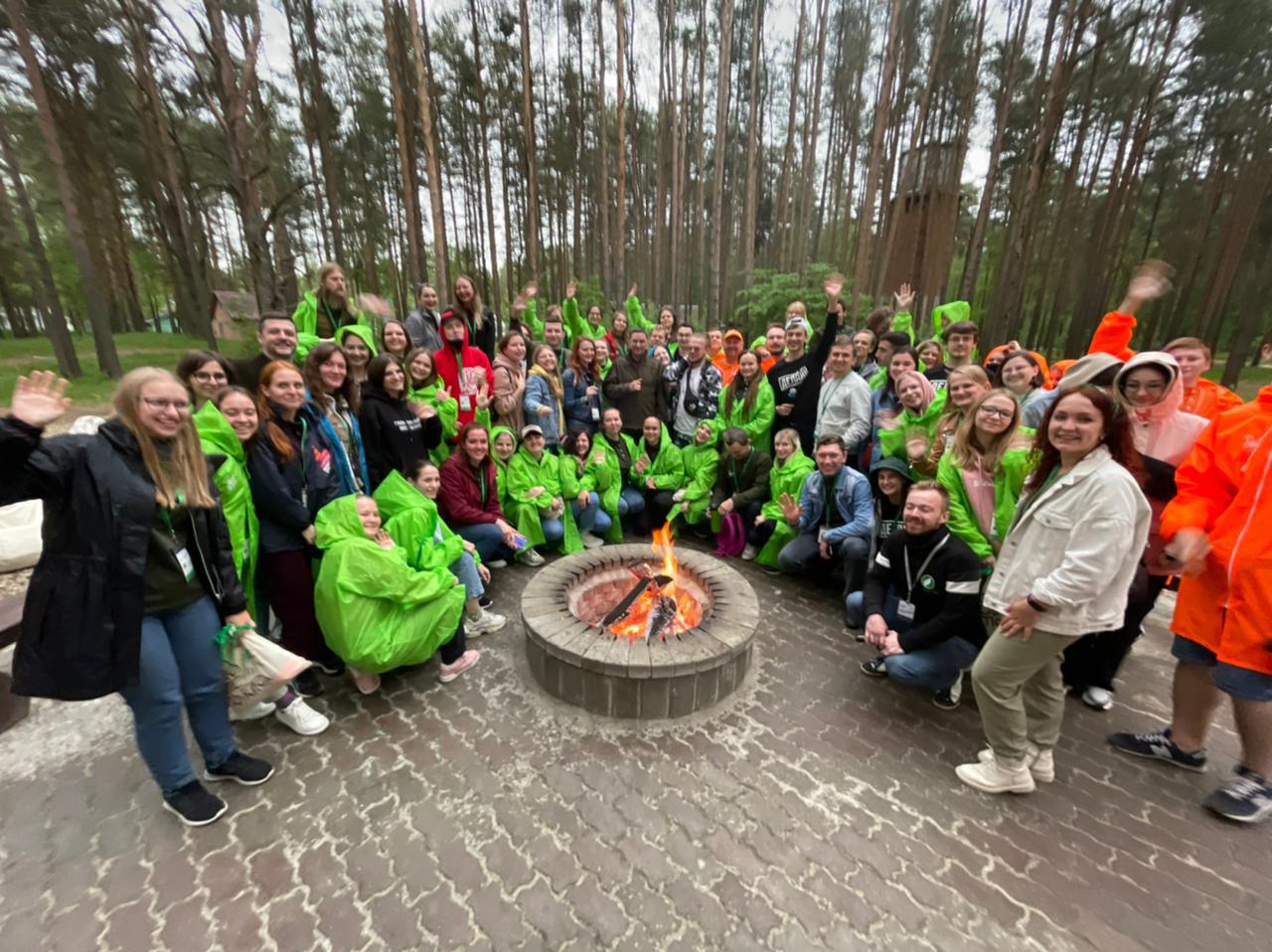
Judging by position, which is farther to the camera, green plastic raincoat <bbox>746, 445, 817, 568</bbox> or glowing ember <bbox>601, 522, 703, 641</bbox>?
green plastic raincoat <bbox>746, 445, 817, 568</bbox>

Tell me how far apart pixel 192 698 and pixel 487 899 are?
179 cm

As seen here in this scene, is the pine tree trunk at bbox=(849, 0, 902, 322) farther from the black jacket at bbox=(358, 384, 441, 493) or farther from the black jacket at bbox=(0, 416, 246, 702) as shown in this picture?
Answer: the black jacket at bbox=(0, 416, 246, 702)

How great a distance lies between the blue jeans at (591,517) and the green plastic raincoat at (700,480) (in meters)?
0.82

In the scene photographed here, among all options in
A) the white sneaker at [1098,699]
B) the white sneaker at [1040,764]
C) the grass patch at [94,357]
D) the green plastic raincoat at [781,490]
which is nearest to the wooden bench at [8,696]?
the green plastic raincoat at [781,490]

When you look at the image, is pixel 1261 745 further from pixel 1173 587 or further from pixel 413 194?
pixel 413 194

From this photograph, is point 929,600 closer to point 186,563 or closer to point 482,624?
point 482,624

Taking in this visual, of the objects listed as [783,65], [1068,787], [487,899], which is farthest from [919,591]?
[783,65]

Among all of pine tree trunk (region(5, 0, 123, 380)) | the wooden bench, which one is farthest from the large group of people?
pine tree trunk (region(5, 0, 123, 380))

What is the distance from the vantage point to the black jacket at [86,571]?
201 cm

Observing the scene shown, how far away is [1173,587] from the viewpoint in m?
4.86

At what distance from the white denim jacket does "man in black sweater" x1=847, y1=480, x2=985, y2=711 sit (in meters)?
0.62

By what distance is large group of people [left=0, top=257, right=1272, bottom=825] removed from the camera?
2.18 metres

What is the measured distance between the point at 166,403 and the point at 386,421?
6.71 feet

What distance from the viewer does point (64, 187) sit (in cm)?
980
